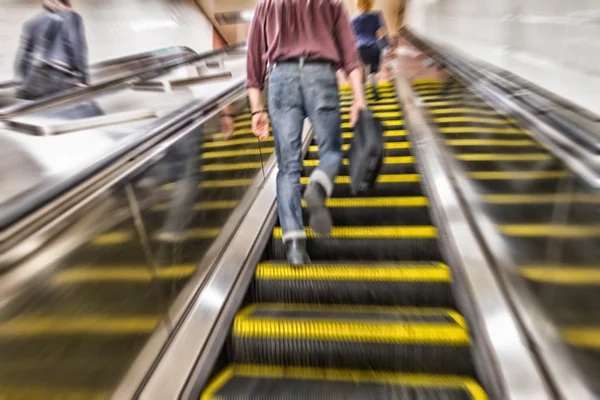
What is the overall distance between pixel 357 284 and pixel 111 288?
3.46 ft

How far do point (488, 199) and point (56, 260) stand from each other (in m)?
1.97

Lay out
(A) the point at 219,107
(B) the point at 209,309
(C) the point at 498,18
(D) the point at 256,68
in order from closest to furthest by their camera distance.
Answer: (B) the point at 209,309 < (D) the point at 256,68 < (A) the point at 219,107 < (C) the point at 498,18

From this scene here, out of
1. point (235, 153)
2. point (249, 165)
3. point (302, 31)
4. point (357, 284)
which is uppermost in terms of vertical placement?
point (302, 31)

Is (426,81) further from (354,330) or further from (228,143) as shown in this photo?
(354,330)

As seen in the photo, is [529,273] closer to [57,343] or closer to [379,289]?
[379,289]

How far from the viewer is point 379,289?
1.83 m

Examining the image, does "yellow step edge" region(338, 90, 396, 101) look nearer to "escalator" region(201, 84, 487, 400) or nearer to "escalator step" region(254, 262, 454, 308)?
"escalator" region(201, 84, 487, 400)

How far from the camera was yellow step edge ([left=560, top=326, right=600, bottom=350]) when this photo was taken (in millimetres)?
1152

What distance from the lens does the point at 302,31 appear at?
1.88 meters

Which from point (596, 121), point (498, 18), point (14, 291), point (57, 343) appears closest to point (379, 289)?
point (596, 121)

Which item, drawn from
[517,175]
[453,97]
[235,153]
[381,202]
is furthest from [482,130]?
[235,153]

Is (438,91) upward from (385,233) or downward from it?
upward

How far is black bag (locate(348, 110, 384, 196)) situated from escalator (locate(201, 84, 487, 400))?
1.21ft

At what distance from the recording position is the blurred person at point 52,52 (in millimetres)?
2986
